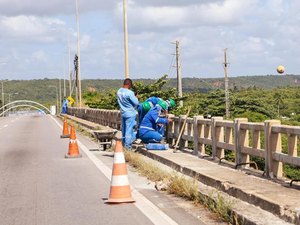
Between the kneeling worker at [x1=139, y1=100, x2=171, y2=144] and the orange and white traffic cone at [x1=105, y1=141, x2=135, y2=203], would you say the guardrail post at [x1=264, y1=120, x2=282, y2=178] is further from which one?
the kneeling worker at [x1=139, y1=100, x2=171, y2=144]

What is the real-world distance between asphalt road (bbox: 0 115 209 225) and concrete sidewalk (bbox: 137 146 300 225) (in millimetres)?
862

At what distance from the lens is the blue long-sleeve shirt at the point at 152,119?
1551 cm

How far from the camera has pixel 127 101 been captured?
53.6ft

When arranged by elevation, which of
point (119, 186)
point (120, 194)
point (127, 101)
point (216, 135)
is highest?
point (127, 101)

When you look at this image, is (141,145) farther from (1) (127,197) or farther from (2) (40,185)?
(1) (127,197)

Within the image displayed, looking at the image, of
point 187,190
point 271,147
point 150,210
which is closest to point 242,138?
Result: point 271,147

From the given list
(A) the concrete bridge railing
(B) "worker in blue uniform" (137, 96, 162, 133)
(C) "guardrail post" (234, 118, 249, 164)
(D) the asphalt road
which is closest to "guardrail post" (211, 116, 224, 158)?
(A) the concrete bridge railing

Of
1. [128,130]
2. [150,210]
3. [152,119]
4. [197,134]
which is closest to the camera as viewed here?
[150,210]

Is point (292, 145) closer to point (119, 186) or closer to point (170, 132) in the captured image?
point (119, 186)

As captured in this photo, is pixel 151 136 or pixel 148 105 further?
pixel 148 105

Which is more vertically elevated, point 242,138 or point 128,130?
point 242,138

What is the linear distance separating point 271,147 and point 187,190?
166cm

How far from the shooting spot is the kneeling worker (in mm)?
15523

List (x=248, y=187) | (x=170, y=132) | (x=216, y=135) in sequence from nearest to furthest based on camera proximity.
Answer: (x=248, y=187), (x=216, y=135), (x=170, y=132)
